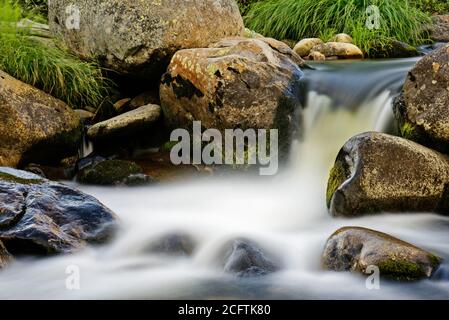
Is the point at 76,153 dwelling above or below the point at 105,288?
above

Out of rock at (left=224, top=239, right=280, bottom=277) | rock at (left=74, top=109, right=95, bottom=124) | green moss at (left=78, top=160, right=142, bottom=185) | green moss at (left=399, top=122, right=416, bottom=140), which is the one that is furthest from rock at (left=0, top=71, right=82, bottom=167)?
green moss at (left=399, top=122, right=416, bottom=140)

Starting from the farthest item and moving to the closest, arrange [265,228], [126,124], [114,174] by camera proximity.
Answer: [126,124] < [114,174] < [265,228]

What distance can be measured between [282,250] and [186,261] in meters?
0.72

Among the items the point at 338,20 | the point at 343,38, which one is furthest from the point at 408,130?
the point at 338,20

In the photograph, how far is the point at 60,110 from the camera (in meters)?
7.02

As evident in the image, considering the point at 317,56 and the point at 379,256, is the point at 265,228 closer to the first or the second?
the point at 379,256

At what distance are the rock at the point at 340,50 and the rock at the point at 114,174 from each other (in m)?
4.11

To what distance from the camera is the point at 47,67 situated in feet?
23.7

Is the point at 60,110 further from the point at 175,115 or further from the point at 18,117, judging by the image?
the point at 175,115

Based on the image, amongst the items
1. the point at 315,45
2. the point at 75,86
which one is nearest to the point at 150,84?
the point at 75,86

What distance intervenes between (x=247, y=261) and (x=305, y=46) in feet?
20.3

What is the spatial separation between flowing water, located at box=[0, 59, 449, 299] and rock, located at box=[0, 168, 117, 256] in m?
0.11
